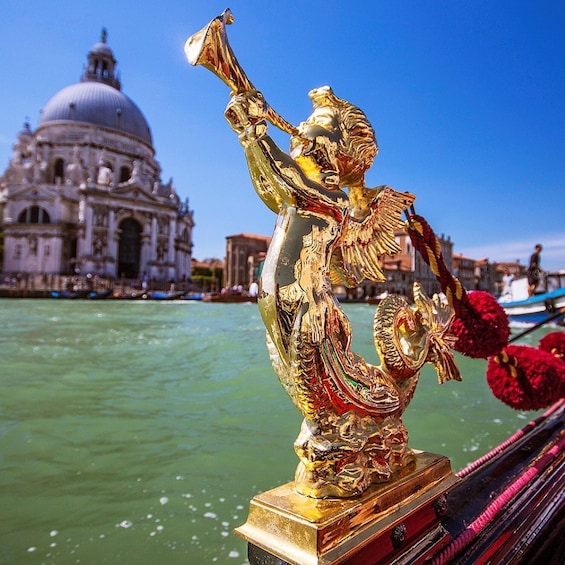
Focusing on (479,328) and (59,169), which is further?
(59,169)

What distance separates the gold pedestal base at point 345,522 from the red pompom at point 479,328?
0.63 metres

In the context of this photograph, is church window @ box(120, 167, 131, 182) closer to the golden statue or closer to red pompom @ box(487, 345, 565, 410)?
red pompom @ box(487, 345, 565, 410)

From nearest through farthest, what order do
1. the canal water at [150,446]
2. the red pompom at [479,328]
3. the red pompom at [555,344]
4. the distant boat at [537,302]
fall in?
the canal water at [150,446] → the red pompom at [479,328] → the red pompom at [555,344] → the distant boat at [537,302]

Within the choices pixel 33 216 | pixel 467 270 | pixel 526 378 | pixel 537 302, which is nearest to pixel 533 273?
pixel 537 302

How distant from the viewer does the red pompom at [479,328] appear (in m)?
1.28

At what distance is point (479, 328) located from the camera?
128cm

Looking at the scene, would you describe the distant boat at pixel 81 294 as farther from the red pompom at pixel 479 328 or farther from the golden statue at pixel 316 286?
the golden statue at pixel 316 286

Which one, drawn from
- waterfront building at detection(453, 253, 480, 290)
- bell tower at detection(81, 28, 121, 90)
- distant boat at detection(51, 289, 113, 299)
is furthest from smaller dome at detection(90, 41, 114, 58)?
waterfront building at detection(453, 253, 480, 290)

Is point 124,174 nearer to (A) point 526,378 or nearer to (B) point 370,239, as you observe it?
(A) point 526,378

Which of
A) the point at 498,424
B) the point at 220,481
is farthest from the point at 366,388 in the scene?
the point at 498,424

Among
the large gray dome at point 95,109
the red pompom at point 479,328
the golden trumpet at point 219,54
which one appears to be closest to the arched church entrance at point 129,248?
the large gray dome at point 95,109

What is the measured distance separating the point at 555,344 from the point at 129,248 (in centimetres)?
2972

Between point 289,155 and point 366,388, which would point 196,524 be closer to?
point 366,388

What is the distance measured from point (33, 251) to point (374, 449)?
3063 cm
